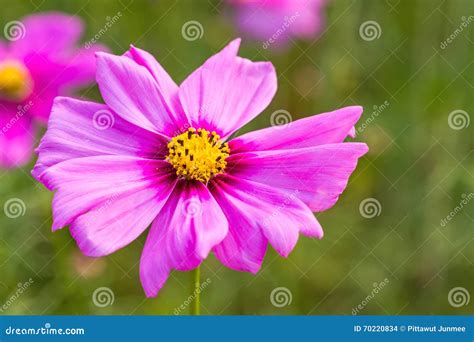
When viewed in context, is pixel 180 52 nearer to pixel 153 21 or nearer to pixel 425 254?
pixel 153 21

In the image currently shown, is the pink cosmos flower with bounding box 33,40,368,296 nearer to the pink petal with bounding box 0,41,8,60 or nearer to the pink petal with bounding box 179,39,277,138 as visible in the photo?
the pink petal with bounding box 179,39,277,138

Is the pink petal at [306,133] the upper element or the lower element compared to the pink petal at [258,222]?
upper

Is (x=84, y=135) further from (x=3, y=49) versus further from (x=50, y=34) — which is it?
(x=3, y=49)

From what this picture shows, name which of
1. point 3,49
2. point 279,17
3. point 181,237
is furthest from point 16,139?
point 279,17

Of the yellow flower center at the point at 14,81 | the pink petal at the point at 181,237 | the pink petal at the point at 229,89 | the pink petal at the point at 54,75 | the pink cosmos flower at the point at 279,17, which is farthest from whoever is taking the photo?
the pink cosmos flower at the point at 279,17

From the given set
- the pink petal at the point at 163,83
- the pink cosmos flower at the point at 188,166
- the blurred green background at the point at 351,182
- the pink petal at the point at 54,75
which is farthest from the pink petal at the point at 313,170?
the blurred green background at the point at 351,182

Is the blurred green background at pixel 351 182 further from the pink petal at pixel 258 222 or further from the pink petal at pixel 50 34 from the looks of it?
the pink petal at pixel 258 222
